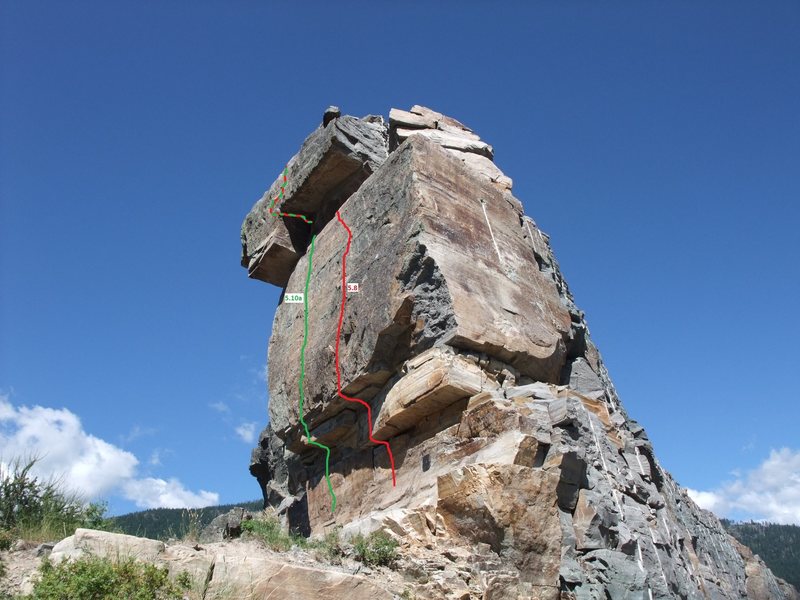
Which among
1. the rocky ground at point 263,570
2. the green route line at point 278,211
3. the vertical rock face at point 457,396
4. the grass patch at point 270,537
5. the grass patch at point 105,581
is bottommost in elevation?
the grass patch at point 105,581

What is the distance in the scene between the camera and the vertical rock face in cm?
633

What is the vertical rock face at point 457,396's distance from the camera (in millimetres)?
6332

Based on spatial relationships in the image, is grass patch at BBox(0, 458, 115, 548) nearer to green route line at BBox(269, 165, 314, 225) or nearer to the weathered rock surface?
the weathered rock surface

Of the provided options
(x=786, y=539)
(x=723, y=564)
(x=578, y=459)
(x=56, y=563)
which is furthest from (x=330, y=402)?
(x=786, y=539)

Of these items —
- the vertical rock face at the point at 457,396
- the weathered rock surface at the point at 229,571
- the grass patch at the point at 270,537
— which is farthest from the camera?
the grass patch at the point at 270,537

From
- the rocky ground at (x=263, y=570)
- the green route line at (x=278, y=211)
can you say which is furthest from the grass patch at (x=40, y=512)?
the green route line at (x=278, y=211)

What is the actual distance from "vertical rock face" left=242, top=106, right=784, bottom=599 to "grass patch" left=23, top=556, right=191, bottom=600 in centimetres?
201

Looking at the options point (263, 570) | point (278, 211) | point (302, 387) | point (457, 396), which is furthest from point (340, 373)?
point (278, 211)

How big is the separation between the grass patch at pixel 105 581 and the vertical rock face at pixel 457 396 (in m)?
2.01

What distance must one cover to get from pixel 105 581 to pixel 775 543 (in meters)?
68.8

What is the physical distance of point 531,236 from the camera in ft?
34.8

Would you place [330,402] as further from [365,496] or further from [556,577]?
[556,577]

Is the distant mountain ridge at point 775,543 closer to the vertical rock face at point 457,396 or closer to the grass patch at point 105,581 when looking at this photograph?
the vertical rock face at point 457,396

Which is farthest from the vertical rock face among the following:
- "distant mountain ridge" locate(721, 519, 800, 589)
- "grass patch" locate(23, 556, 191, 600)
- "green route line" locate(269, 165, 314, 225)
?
"distant mountain ridge" locate(721, 519, 800, 589)
